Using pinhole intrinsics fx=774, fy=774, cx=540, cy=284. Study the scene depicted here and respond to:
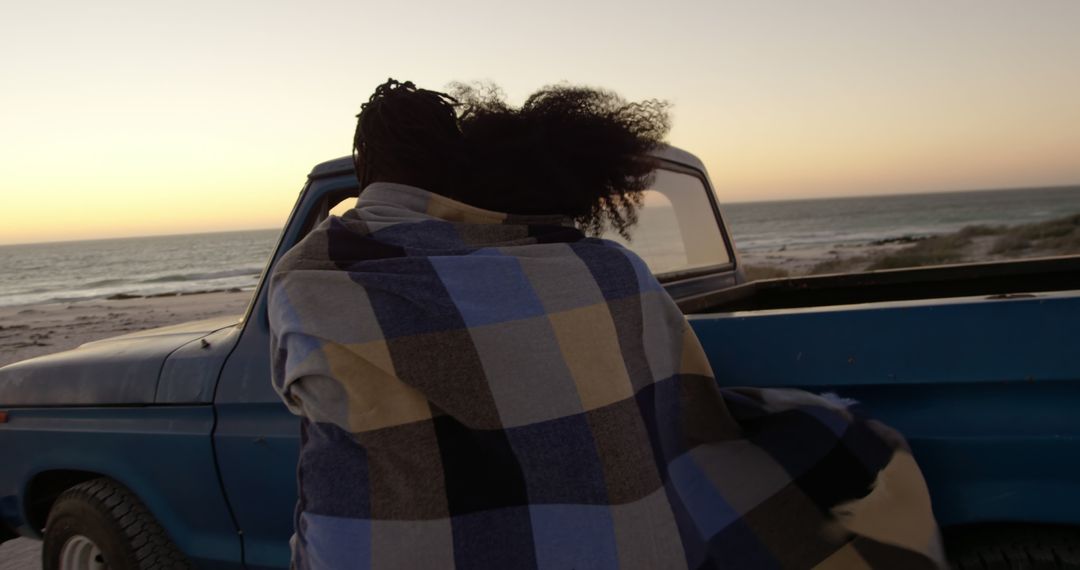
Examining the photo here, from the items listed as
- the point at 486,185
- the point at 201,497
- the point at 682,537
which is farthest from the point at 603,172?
the point at 201,497

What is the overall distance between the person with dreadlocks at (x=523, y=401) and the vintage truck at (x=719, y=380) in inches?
5.0

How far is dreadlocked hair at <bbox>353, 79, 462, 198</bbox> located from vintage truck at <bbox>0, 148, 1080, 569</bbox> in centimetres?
72

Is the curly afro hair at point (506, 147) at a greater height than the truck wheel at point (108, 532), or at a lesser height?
greater

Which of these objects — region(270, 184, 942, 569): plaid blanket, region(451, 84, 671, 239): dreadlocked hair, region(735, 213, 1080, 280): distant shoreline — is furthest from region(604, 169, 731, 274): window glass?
region(735, 213, 1080, 280): distant shoreline

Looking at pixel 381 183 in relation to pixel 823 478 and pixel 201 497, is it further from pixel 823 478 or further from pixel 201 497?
pixel 201 497

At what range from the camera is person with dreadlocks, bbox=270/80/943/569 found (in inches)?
55.5

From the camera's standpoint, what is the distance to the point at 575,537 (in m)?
1.43

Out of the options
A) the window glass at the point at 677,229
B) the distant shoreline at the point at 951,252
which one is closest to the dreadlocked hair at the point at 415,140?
the window glass at the point at 677,229

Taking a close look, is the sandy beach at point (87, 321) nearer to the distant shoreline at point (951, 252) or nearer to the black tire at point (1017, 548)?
A: the black tire at point (1017, 548)

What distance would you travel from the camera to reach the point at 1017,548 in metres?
1.61

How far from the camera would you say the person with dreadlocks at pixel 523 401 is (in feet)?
4.63

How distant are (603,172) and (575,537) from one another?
0.84 metres

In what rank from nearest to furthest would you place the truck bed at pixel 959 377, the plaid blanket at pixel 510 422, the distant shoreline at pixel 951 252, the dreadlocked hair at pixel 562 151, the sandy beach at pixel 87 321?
the plaid blanket at pixel 510 422 → the truck bed at pixel 959 377 → the dreadlocked hair at pixel 562 151 → the sandy beach at pixel 87 321 → the distant shoreline at pixel 951 252

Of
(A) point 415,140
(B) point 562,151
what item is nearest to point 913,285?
(B) point 562,151
